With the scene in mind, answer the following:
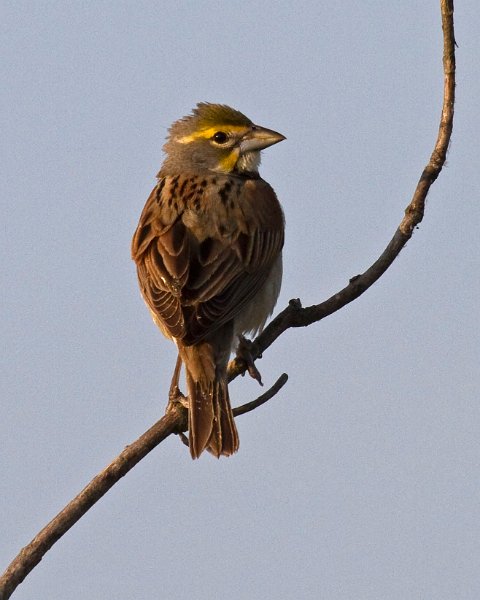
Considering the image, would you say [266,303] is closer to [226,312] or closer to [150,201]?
[226,312]

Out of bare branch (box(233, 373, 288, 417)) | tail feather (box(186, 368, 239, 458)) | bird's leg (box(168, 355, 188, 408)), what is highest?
bird's leg (box(168, 355, 188, 408))

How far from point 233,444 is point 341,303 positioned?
1.24m

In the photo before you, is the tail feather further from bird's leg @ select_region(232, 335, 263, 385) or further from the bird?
bird's leg @ select_region(232, 335, 263, 385)

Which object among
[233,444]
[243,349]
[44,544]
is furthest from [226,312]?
[44,544]

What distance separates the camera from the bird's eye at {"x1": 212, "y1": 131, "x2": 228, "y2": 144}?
954 centimetres

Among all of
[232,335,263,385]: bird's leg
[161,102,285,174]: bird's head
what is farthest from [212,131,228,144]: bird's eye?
[232,335,263,385]: bird's leg

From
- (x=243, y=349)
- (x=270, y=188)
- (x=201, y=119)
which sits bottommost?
(x=243, y=349)

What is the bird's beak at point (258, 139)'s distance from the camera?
30.5 feet

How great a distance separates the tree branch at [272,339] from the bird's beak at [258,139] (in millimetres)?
2164

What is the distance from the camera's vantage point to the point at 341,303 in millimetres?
6895

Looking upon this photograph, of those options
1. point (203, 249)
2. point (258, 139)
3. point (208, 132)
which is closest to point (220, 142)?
point (208, 132)

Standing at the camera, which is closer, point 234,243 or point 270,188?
point 234,243

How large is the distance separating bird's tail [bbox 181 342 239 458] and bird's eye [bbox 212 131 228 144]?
2.31 m

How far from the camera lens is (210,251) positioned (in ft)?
27.3
